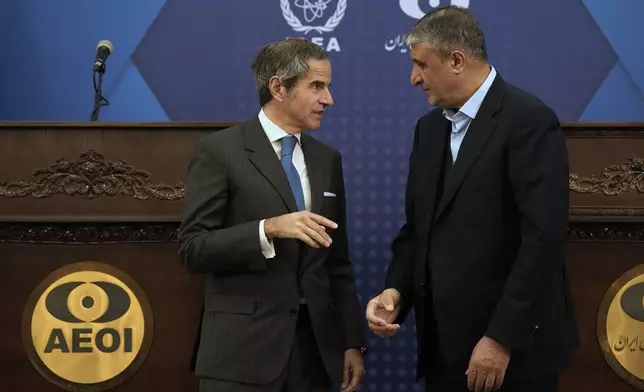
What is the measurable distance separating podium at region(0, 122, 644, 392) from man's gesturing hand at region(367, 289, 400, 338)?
2.69 ft

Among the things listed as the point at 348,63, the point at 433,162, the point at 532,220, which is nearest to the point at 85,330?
Answer: the point at 433,162

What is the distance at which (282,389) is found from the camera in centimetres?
216

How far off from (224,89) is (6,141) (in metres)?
1.28

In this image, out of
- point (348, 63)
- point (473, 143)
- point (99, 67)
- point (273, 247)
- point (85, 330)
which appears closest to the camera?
point (473, 143)

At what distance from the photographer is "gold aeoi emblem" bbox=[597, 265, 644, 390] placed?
8.84 feet

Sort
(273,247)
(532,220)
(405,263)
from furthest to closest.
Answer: (405,263) → (273,247) → (532,220)

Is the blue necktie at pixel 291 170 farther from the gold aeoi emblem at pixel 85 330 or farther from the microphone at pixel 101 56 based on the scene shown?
the microphone at pixel 101 56

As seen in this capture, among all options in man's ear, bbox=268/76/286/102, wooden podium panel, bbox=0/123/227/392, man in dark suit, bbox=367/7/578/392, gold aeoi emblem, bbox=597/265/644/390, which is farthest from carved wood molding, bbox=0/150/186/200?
gold aeoi emblem, bbox=597/265/644/390

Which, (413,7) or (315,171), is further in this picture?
(413,7)

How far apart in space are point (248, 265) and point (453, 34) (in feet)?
2.66

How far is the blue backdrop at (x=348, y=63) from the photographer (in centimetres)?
370

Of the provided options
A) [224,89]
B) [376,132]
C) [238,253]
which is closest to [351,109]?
[376,132]

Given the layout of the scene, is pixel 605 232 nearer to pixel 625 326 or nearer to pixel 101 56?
pixel 625 326

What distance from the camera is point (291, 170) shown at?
2273mm
